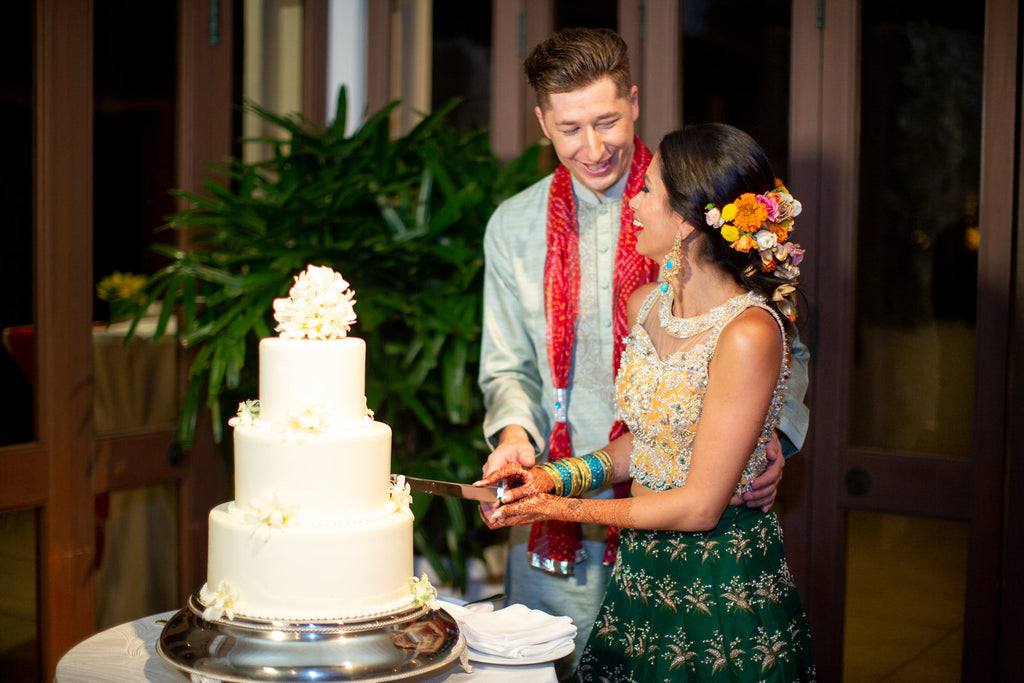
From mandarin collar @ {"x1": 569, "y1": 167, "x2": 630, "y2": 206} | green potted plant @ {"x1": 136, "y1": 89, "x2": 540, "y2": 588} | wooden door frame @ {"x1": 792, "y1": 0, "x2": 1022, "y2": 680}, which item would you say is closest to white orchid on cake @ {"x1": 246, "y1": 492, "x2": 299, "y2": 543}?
mandarin collar @ {"x1": 569, "y1": 167, "x2": 630, "y2": 206}

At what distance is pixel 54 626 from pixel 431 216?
5.87 feet

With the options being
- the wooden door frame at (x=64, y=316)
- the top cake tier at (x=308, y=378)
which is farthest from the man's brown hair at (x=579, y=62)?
the wooden door frame at (x=64, y=316)

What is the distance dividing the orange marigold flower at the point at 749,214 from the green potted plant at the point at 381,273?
53.2 inches

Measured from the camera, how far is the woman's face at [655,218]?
79.2 inches

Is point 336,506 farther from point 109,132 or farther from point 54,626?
point 109,132

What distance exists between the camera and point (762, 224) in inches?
74.4

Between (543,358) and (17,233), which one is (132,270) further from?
(543,358)

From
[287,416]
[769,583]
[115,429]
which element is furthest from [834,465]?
Answer: [115,429]

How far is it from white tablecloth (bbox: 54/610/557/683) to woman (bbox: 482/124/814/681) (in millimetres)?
284

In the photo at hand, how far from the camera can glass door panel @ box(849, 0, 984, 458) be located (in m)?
2.96

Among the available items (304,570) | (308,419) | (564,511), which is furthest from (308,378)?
(564,511)

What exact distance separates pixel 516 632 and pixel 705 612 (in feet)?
1.24

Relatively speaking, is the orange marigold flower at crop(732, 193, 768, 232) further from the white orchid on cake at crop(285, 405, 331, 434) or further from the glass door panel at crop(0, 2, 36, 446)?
the glass door panel at crop(0, 2, 36, 446)

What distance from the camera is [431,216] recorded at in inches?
133
